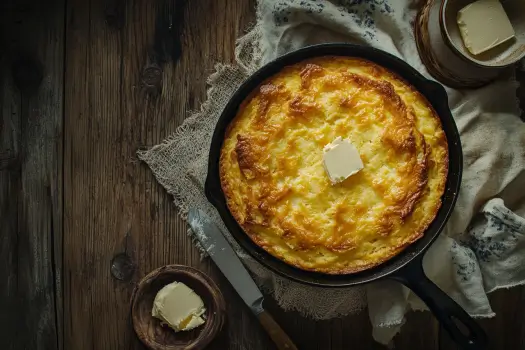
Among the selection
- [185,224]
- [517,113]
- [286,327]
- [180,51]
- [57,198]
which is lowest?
[286,327]

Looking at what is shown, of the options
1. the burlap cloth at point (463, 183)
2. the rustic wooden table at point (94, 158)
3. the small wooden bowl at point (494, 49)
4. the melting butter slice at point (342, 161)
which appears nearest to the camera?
the melting butter slice at point (342, 161)

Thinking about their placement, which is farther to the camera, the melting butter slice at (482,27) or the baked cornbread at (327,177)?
the melting butter slice at (482,27)

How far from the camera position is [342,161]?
241 centimetres

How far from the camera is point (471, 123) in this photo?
9.09ft

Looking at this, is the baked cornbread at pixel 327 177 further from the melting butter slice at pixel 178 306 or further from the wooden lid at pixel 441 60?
the melting butter slice at pixel 178 306

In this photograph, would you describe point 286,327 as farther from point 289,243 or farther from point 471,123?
point 471,123

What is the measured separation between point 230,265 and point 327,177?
2.22 ft

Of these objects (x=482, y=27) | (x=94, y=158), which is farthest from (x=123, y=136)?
(x=482, y=27)

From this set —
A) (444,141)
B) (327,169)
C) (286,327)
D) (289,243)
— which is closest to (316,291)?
(286,327)

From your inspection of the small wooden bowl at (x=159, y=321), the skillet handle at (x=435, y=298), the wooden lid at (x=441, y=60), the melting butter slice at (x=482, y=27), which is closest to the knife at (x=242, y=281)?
the small wooden bowl at (x=159, y=321)

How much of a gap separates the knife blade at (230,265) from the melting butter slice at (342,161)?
69 cm

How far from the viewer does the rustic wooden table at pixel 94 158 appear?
2969 millimetres

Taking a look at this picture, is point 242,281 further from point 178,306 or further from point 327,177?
point 327,177

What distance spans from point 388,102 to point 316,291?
964mm
